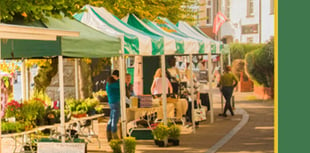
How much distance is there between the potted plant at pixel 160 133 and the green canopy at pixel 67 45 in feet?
10.1

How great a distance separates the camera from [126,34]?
1220cm

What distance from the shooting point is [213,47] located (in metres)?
19.4

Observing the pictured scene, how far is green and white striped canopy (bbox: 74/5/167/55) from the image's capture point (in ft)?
39.6

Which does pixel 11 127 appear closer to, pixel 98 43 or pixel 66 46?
pixel 66 46

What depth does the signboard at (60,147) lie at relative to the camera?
9.22m

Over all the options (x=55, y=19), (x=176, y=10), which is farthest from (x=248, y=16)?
(x=55, y=19)

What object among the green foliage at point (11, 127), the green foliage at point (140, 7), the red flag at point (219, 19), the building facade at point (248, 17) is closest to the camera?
the green foliage at point (11, 127)

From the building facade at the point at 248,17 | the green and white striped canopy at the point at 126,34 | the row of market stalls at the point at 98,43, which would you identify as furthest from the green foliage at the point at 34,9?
the building facade at the point at 248,17

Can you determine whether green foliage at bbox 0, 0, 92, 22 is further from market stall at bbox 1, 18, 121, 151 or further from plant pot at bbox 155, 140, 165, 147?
plant pot at bbox 155, 140, 165, 147

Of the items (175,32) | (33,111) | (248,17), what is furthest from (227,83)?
(248,17)

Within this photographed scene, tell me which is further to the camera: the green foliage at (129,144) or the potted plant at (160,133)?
the potted plant at (160,133)

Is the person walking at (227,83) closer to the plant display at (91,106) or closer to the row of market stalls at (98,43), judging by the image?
the row of market stalls at (98,43)

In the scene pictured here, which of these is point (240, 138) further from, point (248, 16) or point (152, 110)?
point (248, 16)

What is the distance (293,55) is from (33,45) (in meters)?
4.58
